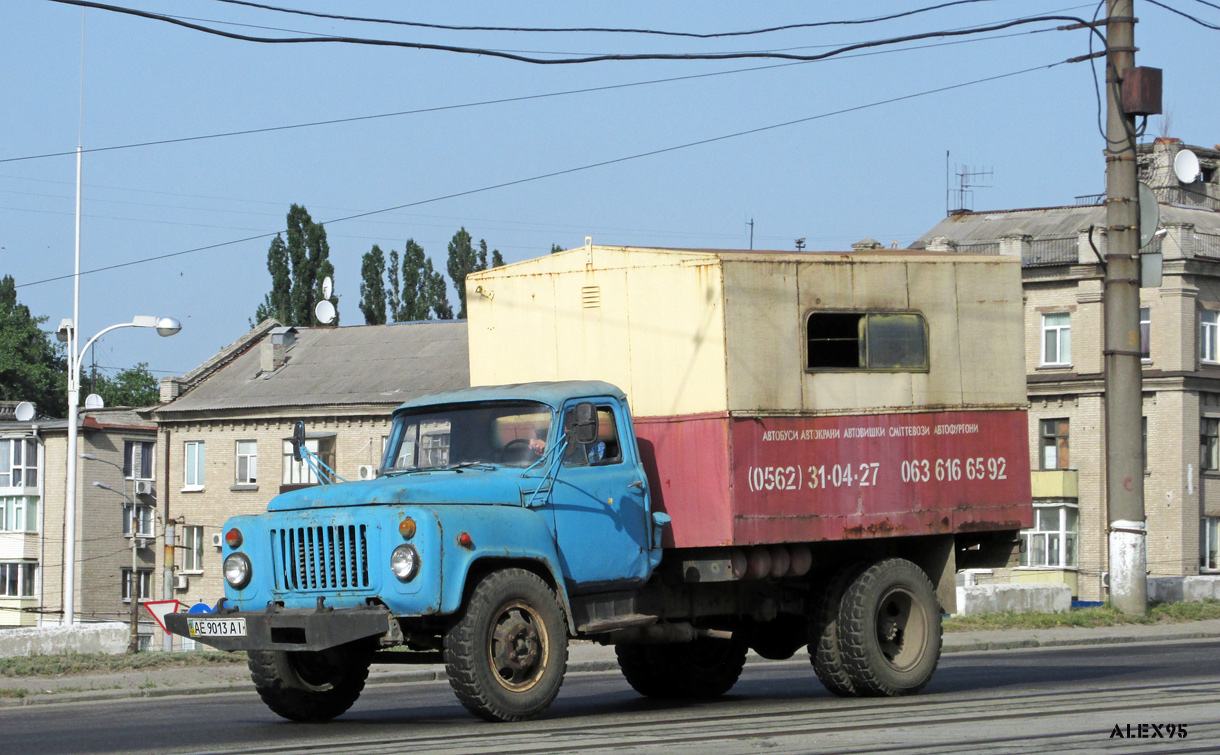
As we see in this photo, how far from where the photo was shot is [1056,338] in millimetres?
57406

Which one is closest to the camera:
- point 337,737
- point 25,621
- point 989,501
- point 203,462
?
point 337,737

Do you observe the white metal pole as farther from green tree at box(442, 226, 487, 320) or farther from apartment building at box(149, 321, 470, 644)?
green tree at box(442, 226, 487, 320)

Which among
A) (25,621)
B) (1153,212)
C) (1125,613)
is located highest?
(1153,212)

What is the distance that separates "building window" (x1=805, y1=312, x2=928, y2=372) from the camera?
13539mm

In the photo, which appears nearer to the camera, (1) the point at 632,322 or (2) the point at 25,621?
(1) the point at 632,322

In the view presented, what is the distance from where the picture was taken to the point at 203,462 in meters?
65.4

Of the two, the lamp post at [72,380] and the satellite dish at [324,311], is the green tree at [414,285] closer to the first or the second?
the satellite dish at [324,311]

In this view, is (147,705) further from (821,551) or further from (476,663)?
(821,551)

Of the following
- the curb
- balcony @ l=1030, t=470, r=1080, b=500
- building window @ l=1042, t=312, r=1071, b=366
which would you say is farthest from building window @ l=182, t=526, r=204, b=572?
the curb

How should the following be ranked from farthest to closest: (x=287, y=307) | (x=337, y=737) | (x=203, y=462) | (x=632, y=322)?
(x=287, y=307)
(x=203, y=462)
(x=632, y=322)
(x=337, y=737)

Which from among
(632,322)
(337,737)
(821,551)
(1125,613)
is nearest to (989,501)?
(821,551)

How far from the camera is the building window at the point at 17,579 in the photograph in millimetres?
71938

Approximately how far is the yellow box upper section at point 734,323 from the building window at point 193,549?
54.2 meters

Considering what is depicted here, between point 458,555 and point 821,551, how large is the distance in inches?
154
